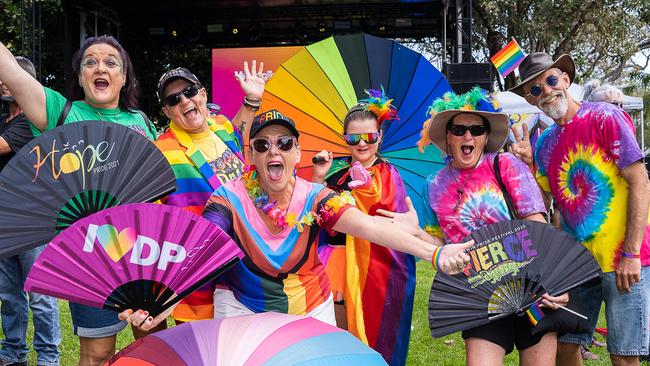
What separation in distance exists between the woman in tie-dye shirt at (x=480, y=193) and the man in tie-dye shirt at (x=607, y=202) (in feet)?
1.10

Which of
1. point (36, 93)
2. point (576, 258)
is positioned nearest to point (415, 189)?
point (576, 258)

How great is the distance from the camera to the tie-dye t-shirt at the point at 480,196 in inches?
108

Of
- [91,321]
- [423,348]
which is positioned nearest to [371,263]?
[91,321]

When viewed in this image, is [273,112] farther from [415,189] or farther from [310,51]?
[415,189]

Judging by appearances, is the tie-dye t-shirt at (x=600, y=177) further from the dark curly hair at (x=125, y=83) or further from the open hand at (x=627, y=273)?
the dark curly hair at (x=125, y=83)

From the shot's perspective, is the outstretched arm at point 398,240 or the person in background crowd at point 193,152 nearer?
the outstretched arm at point 398,240

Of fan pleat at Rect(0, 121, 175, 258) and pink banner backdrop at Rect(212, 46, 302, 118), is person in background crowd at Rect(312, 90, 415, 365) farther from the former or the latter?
pink banner backdrop at Rect(212, 46, 302, 118)

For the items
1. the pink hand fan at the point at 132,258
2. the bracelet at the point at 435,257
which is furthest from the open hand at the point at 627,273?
the pink hand fan at the point at 132,258

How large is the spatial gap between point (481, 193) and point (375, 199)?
712 mm

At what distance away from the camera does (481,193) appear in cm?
278

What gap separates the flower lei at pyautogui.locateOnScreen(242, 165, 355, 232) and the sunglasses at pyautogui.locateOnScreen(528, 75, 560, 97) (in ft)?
4.09

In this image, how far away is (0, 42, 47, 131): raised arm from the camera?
2592mm

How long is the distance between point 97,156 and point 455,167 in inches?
65.3

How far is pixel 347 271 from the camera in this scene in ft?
11.0
